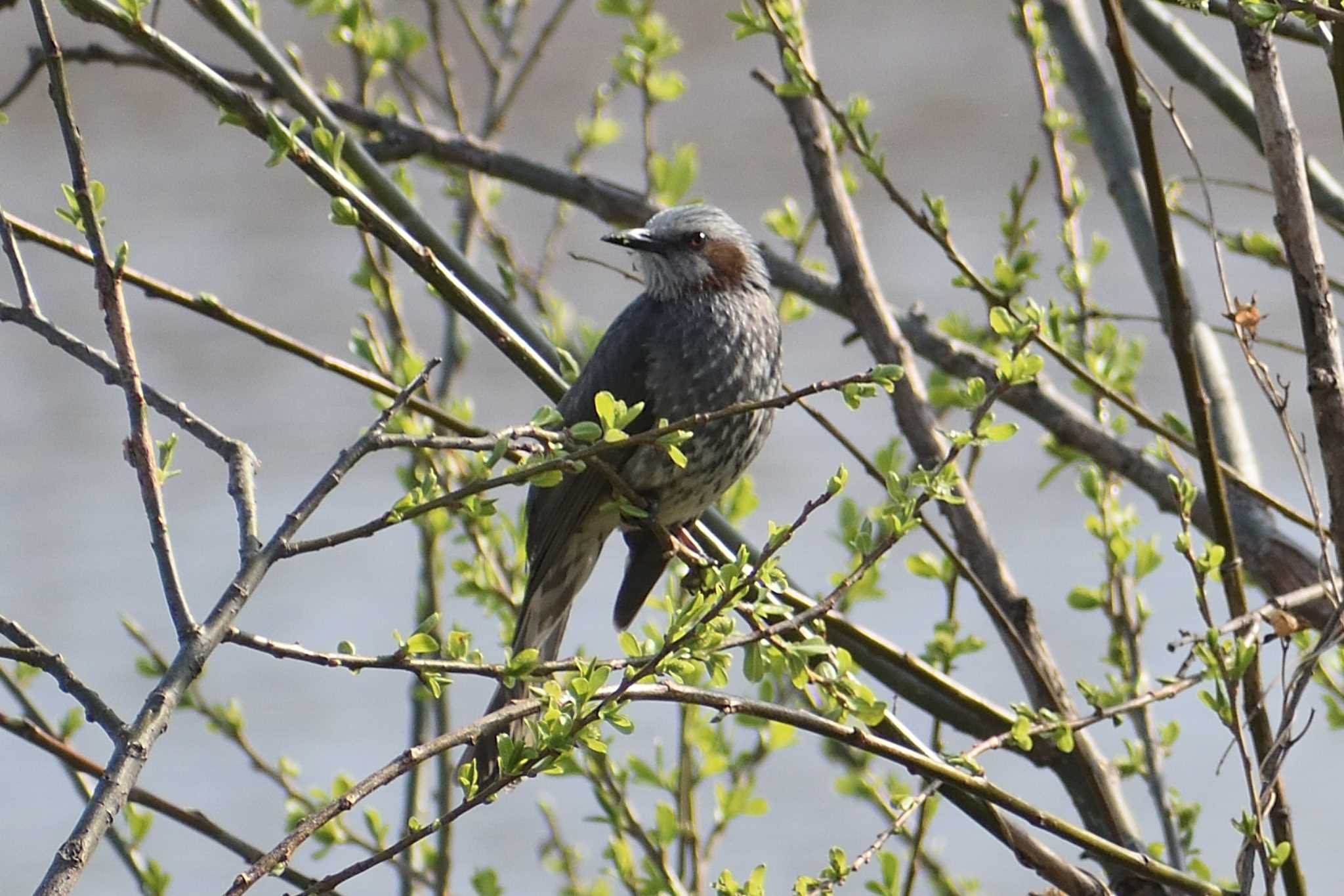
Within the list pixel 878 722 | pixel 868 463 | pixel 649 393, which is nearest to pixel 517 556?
pixel 649 393

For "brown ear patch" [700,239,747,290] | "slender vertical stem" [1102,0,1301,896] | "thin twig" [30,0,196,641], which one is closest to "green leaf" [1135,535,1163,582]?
"slender vertical stem" [1102,0,1301,896]

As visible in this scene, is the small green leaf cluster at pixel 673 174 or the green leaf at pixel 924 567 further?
the small green leaf cluster at pixel 673 174

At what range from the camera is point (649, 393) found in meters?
4.08

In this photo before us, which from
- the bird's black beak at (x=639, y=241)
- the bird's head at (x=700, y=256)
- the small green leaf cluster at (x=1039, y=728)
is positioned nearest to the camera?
the small green leaf cluster at (x=1039, y=728)

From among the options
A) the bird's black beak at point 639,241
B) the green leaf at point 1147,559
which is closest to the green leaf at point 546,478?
the green leaf at point 1147,559

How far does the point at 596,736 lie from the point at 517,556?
7.06 feet

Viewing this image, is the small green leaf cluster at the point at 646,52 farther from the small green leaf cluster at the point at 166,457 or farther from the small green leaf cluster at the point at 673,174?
the small green leaf cluster at the point at 166,457

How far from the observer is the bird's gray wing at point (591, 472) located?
392cm

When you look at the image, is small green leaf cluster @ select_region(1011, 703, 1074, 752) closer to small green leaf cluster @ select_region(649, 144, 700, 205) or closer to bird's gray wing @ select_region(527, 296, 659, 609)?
bird's gray wing @ select_region(527, 296, 659, 609)

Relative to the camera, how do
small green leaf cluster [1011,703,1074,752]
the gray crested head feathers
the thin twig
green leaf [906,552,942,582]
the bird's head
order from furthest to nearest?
the bird's head → the gray crested head feathers → green leaf [906,552,942,582] → small green leaf cluster [1011,703,1074,752] → the thin twig

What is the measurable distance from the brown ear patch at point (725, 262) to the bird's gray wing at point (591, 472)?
31 cm

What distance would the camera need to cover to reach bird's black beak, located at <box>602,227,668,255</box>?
4188 millimetres

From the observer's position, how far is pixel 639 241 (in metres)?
4.25

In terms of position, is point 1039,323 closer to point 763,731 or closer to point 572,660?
point 572,660
